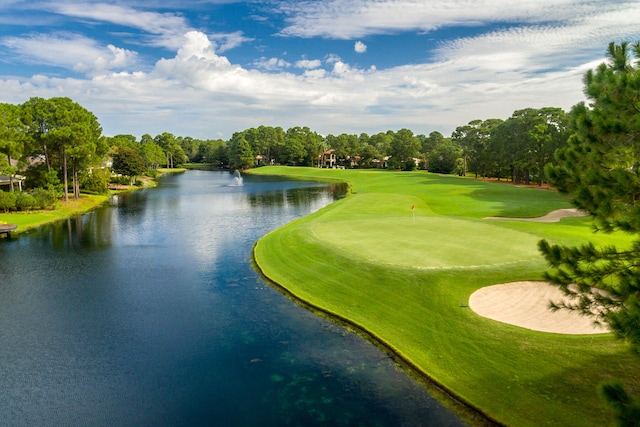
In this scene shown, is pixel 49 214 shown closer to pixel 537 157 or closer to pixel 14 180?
pixel 14 180

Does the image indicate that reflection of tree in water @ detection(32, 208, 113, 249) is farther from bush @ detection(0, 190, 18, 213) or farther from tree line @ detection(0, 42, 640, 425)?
tree line @ detection(0, 42, 640, 425)

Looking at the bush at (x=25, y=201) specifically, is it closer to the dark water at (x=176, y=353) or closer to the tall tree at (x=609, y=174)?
the dark water at (x=176, y=353)

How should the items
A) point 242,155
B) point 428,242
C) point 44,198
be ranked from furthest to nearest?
point 242,155
point 44,198
point 428,242

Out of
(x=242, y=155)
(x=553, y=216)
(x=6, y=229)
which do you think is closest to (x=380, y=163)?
(x=242, y=155)

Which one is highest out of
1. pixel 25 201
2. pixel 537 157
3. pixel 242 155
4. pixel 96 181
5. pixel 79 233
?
pixel 242 155

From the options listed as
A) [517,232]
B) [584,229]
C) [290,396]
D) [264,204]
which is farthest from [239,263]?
[264,204]

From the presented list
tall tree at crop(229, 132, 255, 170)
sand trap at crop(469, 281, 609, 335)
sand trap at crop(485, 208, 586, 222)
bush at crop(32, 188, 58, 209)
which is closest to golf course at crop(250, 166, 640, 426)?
sand trap at crop(469, 281, 609, 335)

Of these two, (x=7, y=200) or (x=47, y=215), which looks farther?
(x=47, y=215)

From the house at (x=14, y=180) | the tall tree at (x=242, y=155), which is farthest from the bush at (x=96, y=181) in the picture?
the tall tree at (x=242, y=155)
